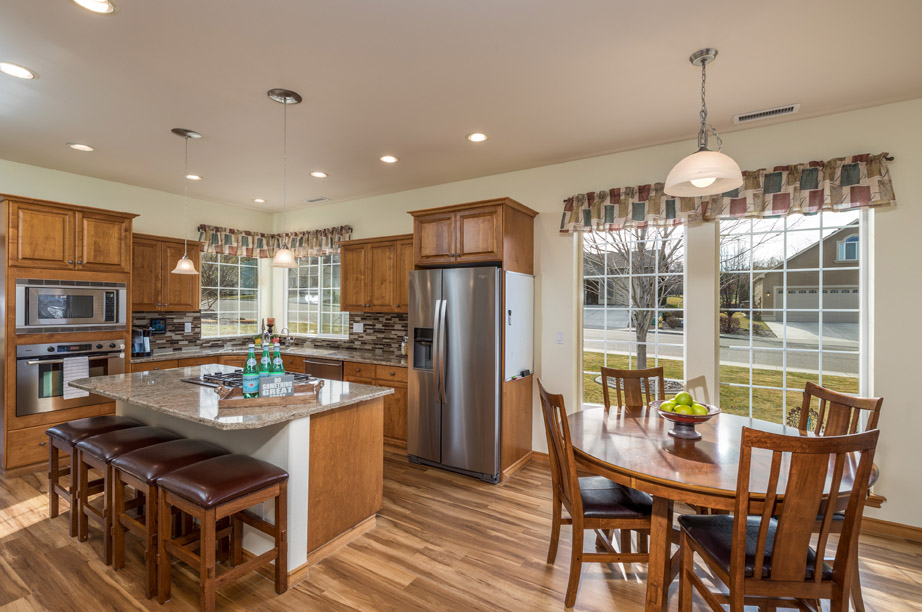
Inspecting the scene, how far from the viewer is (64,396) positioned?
12.8ft

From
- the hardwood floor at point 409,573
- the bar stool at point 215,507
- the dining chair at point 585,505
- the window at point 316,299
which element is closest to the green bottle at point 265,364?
the bar stool at point 215,507

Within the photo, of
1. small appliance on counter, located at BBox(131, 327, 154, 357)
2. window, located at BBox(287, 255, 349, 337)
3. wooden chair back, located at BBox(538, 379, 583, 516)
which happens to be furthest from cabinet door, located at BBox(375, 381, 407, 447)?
small appliance on counter, located at BBox(131, 327, 154, 357)

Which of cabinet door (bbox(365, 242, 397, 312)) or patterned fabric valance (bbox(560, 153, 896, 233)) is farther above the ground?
patterned fabric valance (bbox(560, 153, 896, 233))

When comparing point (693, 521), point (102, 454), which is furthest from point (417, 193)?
point (693, 521)

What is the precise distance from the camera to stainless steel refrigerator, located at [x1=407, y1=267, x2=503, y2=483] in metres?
3.63

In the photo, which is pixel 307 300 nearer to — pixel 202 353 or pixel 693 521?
pixel 202 353

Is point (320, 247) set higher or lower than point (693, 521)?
higher

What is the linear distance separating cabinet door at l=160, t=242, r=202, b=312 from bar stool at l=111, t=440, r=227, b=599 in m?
3.08

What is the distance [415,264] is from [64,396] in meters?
3.30

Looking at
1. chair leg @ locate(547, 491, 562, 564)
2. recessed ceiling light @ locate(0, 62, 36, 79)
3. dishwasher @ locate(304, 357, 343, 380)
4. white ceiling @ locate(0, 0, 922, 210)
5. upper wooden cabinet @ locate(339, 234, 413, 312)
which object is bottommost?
chair leg @ locate(547, 491, 562, 564)

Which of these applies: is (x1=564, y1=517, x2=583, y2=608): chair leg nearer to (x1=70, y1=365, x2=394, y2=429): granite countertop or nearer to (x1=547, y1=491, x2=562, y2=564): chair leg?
(x1=547, y1=491, x2=562, y2=564): chair leg

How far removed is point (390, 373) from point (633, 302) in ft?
7.85

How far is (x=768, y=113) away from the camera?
297 centimetres

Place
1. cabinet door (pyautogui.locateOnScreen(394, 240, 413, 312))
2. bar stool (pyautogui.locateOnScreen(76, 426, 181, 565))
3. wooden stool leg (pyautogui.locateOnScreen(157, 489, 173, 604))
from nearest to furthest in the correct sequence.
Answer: wooden stool leg (pyautogui.locateOnScreen(157, 489, 173, 604))
bar stool (pyautogui.locateOnScreen(76, 426, 181, 565))
cabinet door (pyautogui.locateOnScreen(394, 240, 413, 312))
